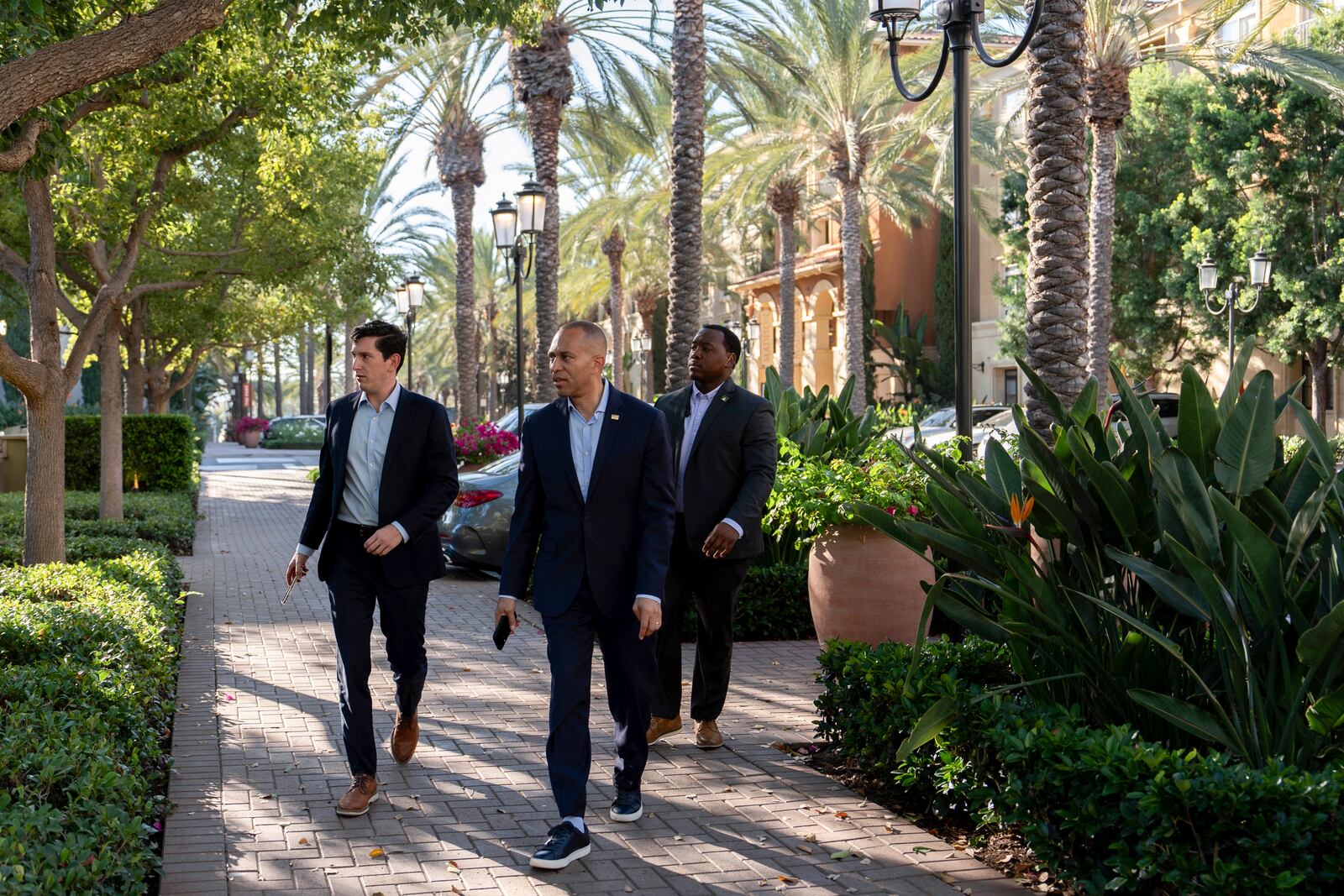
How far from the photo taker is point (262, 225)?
18.0m

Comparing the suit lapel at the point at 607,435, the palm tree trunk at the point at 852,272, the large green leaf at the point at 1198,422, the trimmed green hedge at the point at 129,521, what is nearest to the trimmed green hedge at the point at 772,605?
the suit lapel at the point at 607,435

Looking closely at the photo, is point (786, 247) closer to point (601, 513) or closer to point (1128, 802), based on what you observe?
point (601, 513)

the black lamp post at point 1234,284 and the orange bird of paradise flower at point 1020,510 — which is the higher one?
the black lamp post at point 1234,284

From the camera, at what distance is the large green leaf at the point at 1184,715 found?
3916 mm

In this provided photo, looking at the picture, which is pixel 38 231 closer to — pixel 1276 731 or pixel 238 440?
pixel 1276 731

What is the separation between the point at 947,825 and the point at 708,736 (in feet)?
4.73

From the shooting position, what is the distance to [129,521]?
14.3 m

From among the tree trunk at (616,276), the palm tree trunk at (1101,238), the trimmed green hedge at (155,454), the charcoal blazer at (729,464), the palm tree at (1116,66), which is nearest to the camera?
the charcoal blazer at (729,464)

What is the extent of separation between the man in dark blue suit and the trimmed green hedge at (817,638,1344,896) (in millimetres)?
1046

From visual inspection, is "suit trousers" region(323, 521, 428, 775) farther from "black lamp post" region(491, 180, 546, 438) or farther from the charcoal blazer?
"black lamp post" region(491, 180, 546, 438)

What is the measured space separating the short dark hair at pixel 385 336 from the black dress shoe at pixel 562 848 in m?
1.82

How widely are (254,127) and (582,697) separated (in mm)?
12407

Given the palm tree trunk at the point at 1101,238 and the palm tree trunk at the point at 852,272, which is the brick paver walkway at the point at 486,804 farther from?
the palm tree trunk at the point at 852,272

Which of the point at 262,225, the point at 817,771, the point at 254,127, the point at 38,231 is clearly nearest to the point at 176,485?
the point at 262,225
